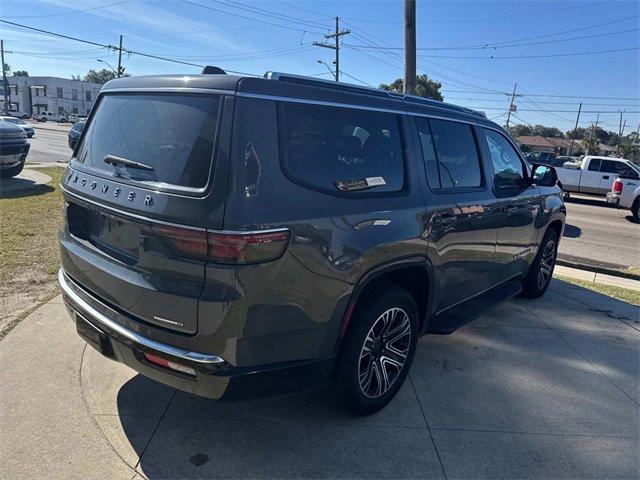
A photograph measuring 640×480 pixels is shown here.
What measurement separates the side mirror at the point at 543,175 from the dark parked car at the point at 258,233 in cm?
214

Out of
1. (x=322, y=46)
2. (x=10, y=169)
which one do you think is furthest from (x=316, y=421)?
(x=322, y=46)

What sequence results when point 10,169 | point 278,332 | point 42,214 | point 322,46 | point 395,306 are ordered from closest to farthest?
point 278,332 < point 395,306 < point 42,214 < point 10,169 < point 322,46

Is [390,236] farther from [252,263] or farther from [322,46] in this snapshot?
[322,46]

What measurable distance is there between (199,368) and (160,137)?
46.5 inches

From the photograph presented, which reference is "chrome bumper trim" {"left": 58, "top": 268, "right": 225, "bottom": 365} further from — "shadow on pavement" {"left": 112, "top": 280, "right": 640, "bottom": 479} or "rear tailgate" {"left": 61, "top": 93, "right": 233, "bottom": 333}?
"shadow on pavement" {"left": 112, "top": 280, "right": 640, "bottom": 479}

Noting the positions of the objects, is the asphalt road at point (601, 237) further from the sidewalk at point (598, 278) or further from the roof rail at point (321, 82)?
the roof rail at point (321, 82)

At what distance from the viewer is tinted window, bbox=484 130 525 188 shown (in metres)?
4.32

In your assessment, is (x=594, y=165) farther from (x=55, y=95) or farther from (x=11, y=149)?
(x=55, y=95)

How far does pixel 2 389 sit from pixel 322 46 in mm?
47228

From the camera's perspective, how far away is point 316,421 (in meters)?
3.02

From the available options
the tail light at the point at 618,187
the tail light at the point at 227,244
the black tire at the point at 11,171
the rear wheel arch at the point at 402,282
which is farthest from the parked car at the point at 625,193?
the black tire at the point at 11,171

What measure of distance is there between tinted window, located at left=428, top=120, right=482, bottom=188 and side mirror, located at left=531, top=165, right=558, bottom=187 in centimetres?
143

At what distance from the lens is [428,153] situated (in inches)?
134

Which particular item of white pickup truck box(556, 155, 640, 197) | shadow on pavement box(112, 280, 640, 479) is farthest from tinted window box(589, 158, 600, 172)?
shadow on pavement box(112, 280, 640, 479)
